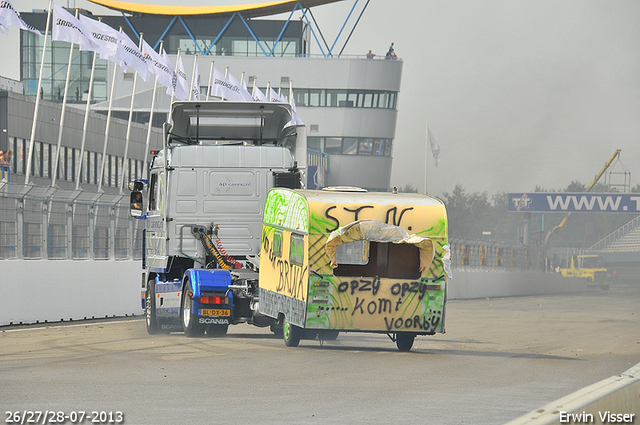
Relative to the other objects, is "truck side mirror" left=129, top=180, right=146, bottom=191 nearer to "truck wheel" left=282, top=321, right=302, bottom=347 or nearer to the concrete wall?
"truck wheel" left=282, top=321, right=302, bottom=347

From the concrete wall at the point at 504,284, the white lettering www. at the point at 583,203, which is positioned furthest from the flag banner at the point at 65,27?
the white lettering www. at the point at 583,203

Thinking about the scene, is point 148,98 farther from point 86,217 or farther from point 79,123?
point 86,217

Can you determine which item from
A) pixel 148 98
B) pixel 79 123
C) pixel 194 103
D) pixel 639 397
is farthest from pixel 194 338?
pixel 148 98

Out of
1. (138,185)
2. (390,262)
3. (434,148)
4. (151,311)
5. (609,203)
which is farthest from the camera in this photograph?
(609,203)

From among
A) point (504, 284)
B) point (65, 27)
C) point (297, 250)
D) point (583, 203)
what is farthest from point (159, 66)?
point (583, 203)

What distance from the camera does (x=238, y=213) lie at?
17594mm

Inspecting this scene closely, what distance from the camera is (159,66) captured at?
41219 mm

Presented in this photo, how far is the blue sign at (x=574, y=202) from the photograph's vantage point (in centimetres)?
8888

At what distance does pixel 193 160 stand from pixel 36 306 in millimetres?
5403

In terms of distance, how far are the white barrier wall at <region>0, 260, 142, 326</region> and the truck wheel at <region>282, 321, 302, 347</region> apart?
6.53m

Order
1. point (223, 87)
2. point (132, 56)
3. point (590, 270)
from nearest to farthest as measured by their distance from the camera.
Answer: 1. point (132, 56)
2. point (223, 87)
3. point (590, 270)

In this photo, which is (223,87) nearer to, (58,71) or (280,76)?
(280,76)

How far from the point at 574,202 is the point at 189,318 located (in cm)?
7747

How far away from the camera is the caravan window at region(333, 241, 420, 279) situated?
15625 mm
